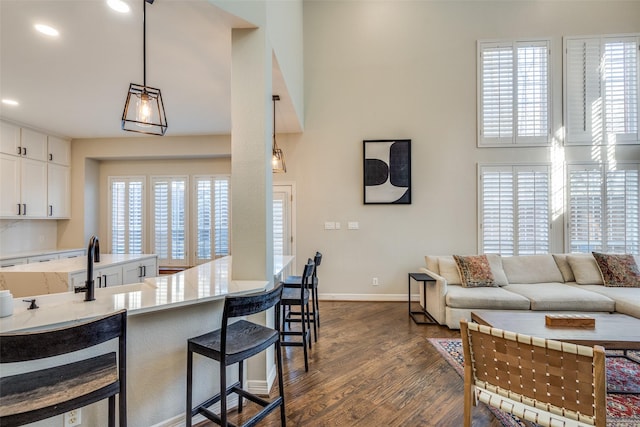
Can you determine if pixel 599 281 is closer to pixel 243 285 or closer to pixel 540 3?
pixel 540 3

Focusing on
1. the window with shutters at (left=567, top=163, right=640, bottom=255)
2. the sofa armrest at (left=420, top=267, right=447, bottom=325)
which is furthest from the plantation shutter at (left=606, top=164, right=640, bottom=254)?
the sofa armrest at (left=420, top=267, right=447, bottom=325)

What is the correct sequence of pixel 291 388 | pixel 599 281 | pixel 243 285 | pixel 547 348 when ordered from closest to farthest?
pixel 547 348, pixel 243 285, pixel 291 388, pixel 599 281

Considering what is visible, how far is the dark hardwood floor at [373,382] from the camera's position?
1944 millimetres

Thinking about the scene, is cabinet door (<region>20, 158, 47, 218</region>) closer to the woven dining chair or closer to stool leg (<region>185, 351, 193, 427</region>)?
stool leg (<region>185, 351, 193, 427</region>)

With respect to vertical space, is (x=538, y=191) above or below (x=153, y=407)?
above

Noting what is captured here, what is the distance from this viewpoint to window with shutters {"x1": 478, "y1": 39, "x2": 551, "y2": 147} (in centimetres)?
466

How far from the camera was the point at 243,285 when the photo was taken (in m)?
2.04

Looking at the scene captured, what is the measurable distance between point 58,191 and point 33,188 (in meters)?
0.47

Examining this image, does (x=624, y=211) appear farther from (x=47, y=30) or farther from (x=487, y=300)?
(x=47, y=30)

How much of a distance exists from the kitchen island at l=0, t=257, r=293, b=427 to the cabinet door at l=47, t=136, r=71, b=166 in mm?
4812

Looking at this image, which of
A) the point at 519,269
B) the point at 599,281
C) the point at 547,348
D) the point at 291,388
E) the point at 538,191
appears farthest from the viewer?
the point at 538,191

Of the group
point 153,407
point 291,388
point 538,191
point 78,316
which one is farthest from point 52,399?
point 538,191

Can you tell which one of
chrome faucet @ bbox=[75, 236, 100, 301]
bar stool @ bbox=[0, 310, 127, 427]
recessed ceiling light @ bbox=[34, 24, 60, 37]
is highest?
recessed ceiling light @ bbox=[34, 24, 60, 37]

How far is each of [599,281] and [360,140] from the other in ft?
13.0
